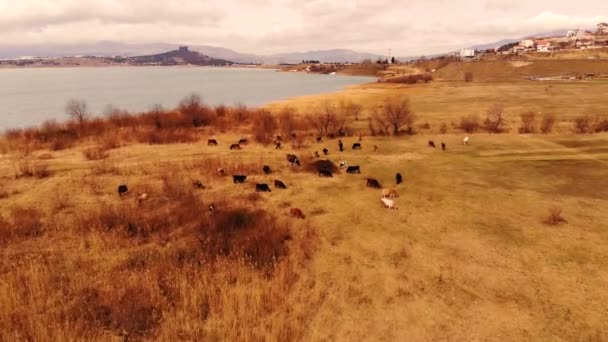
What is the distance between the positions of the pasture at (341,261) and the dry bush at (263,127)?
1298 cm

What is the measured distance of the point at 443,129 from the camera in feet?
150

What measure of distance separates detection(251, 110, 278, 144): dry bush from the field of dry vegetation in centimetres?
742

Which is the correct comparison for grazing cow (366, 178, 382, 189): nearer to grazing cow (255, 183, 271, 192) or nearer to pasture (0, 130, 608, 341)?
pasture (0, 130, 608, 341)

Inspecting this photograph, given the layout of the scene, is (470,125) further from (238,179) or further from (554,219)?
(238,179)

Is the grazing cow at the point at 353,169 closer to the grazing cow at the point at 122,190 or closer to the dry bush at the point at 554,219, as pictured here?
the dry bush at the point at 554,219

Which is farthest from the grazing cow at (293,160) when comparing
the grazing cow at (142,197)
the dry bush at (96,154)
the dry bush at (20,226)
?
the dry bush at (96,154)

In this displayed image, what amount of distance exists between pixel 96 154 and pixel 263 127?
67.1 ft

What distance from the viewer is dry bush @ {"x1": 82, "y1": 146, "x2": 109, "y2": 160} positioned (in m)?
35.6

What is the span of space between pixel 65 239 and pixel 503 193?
82.1 feet

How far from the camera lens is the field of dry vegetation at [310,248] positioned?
11.9 meters

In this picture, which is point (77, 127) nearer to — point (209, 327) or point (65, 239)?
point (65, 239)

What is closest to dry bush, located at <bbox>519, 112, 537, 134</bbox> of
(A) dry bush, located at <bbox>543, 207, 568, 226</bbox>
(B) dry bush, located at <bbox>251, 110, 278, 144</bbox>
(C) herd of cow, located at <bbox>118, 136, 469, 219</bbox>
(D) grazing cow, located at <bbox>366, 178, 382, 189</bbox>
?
(C) herd of cow, located at <bbox>118, 136, 469, 219</bbox>

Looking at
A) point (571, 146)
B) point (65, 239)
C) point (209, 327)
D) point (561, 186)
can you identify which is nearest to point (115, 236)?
point (65, 239)

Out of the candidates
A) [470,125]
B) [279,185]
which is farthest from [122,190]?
[470,125]
